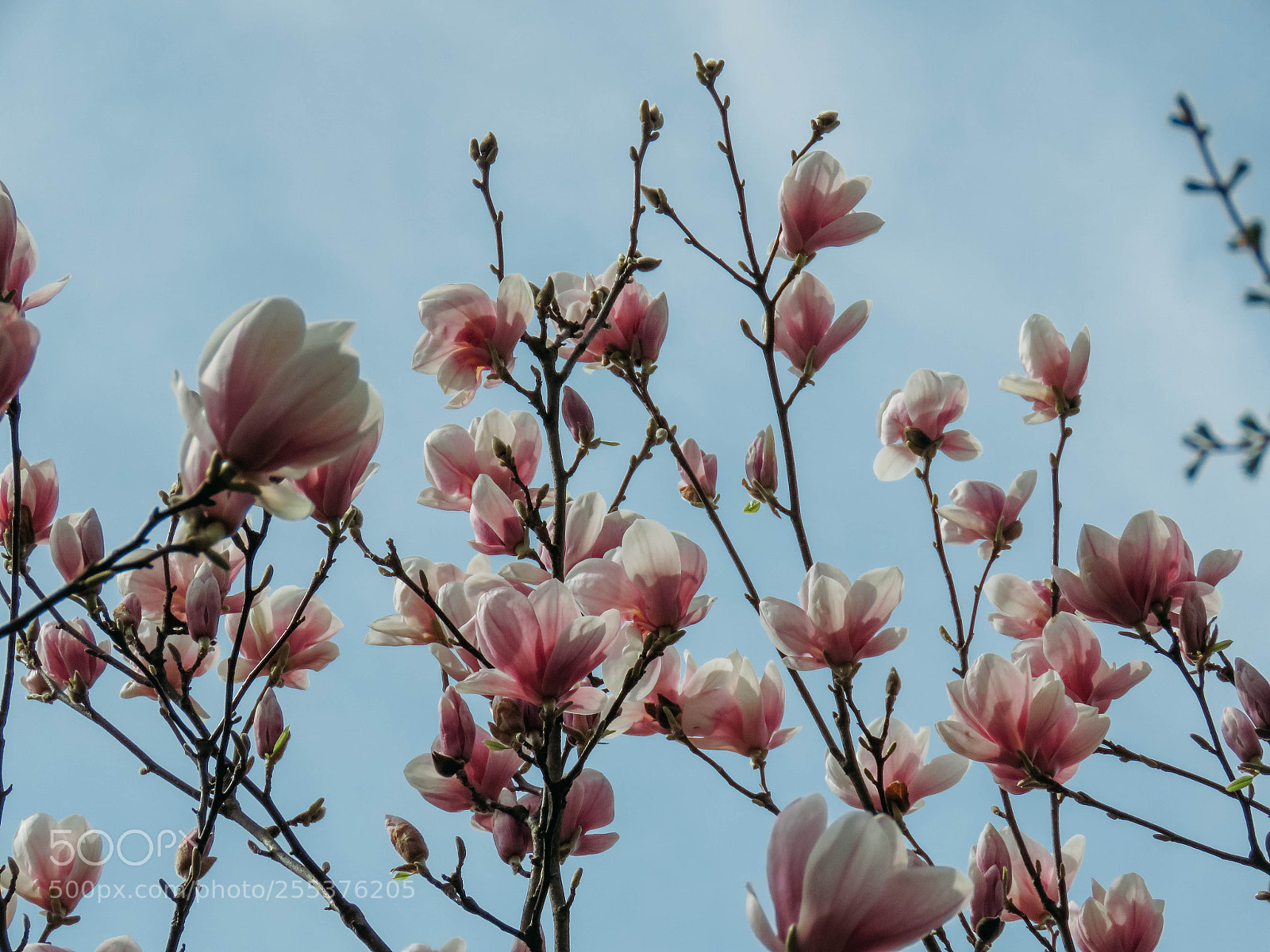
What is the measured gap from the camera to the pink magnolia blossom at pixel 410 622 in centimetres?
167

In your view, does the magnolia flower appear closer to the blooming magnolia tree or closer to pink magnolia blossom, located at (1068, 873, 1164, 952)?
the blooming magnolia tree

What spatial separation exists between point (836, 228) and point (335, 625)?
4.41 feet

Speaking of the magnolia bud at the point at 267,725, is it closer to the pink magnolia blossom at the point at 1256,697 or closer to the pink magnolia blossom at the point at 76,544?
the pink magnolia blossom at the point at 76,544

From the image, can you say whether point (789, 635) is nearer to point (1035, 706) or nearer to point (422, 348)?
point (1035, 706)

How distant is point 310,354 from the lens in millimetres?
824

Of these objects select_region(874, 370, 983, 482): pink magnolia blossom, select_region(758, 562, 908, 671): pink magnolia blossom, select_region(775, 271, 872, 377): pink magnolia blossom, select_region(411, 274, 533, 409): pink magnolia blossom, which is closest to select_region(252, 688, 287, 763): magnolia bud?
select_region(411, 274, 533, 409): pink magnolia blossom

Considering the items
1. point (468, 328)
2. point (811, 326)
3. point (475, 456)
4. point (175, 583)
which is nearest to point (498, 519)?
point (475, 456)

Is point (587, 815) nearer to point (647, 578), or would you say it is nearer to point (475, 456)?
point (647, 578)

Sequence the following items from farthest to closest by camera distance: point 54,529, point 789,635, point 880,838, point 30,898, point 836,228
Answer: point 836,228 < point 30,898 < point 54,529 < point 789,635 < point 880,838

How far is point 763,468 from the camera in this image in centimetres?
186

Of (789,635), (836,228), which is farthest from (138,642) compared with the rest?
(836,228)

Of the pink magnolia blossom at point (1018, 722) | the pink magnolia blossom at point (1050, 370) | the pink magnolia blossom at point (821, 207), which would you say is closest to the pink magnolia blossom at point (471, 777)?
the pink magnolia blossom at point (1018, 722)

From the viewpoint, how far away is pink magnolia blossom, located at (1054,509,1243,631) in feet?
5.21

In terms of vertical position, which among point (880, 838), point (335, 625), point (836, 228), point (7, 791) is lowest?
point (880, 838)
